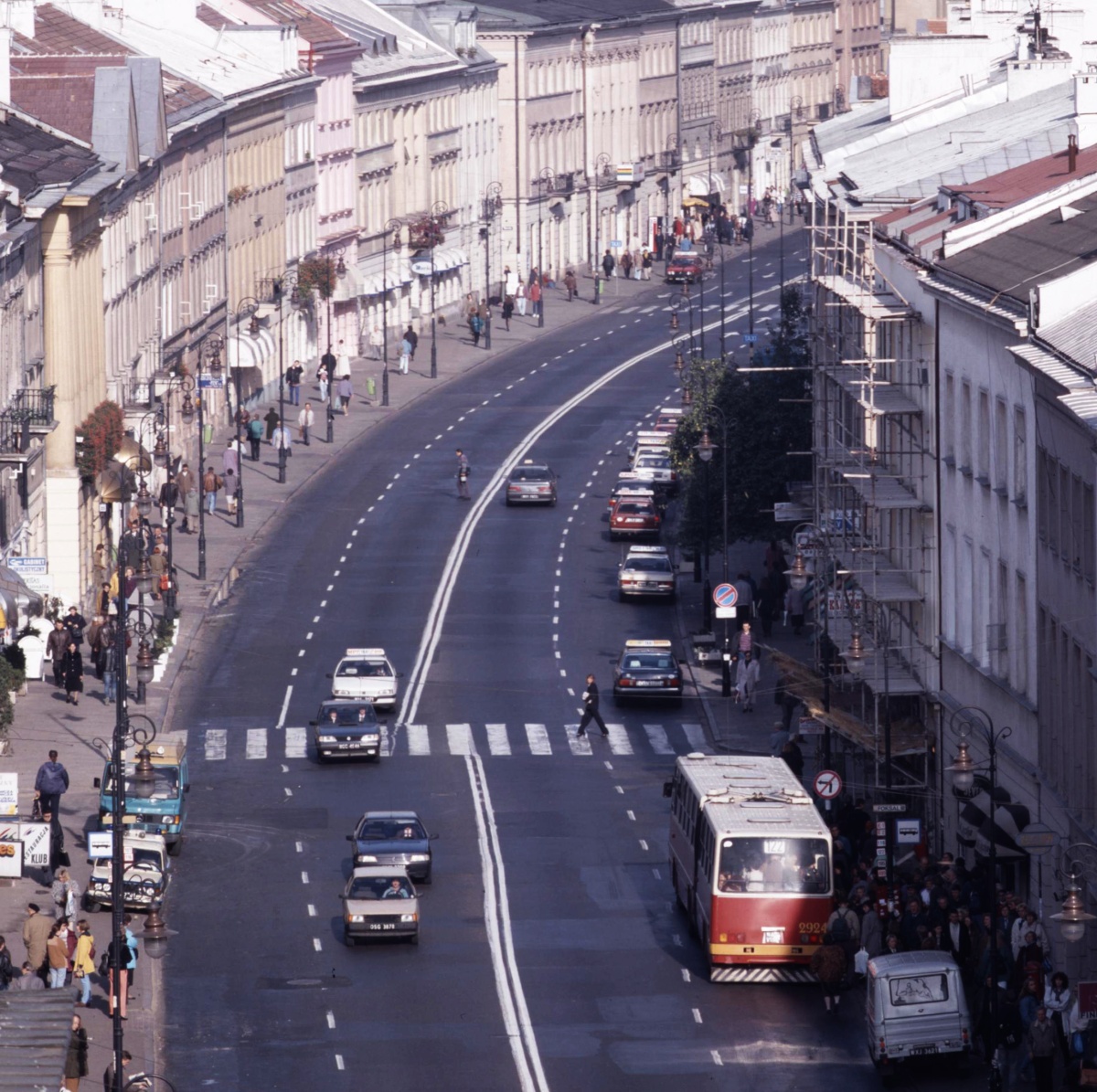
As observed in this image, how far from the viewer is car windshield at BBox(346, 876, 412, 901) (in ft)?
162

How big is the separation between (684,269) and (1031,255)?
309 feet

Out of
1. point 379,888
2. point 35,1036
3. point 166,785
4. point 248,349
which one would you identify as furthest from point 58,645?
point 248,349

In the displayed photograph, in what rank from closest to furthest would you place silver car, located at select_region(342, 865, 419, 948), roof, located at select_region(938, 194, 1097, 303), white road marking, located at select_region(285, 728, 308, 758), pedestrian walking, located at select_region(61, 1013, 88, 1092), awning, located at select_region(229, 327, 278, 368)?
pedestrian walking, located at select_region(61, 1013, 88, 1092) → silver car, located at select_region(342, 865, 419, 948) → roof, located at select_region(938, 194, 1097, 303) → white road marking, located at select_region(285, 728, 308, 758) → awning, located at select_region(229, 327, 278, 368)

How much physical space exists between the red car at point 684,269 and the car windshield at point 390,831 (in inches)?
3602

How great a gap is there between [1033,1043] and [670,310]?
98334 mm

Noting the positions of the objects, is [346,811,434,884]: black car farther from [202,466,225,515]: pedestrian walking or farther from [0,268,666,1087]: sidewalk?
[202,466,225,515]: pedestrian walking

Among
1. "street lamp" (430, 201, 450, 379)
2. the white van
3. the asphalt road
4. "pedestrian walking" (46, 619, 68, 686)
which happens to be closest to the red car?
"street lamp" (430, 201, 450, 379)

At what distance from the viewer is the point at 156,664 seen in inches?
2837

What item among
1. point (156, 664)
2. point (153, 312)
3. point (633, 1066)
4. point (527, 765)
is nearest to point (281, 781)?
point (527, 765)

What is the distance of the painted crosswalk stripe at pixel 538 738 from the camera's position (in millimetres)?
65938

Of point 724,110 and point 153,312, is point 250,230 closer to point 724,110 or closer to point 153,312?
point 153,312

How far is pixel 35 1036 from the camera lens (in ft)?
109

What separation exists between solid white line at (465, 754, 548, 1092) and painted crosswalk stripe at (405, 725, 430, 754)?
1624 millimetres

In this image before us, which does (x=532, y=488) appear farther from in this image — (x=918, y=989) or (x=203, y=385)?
(x=918, y=989)
